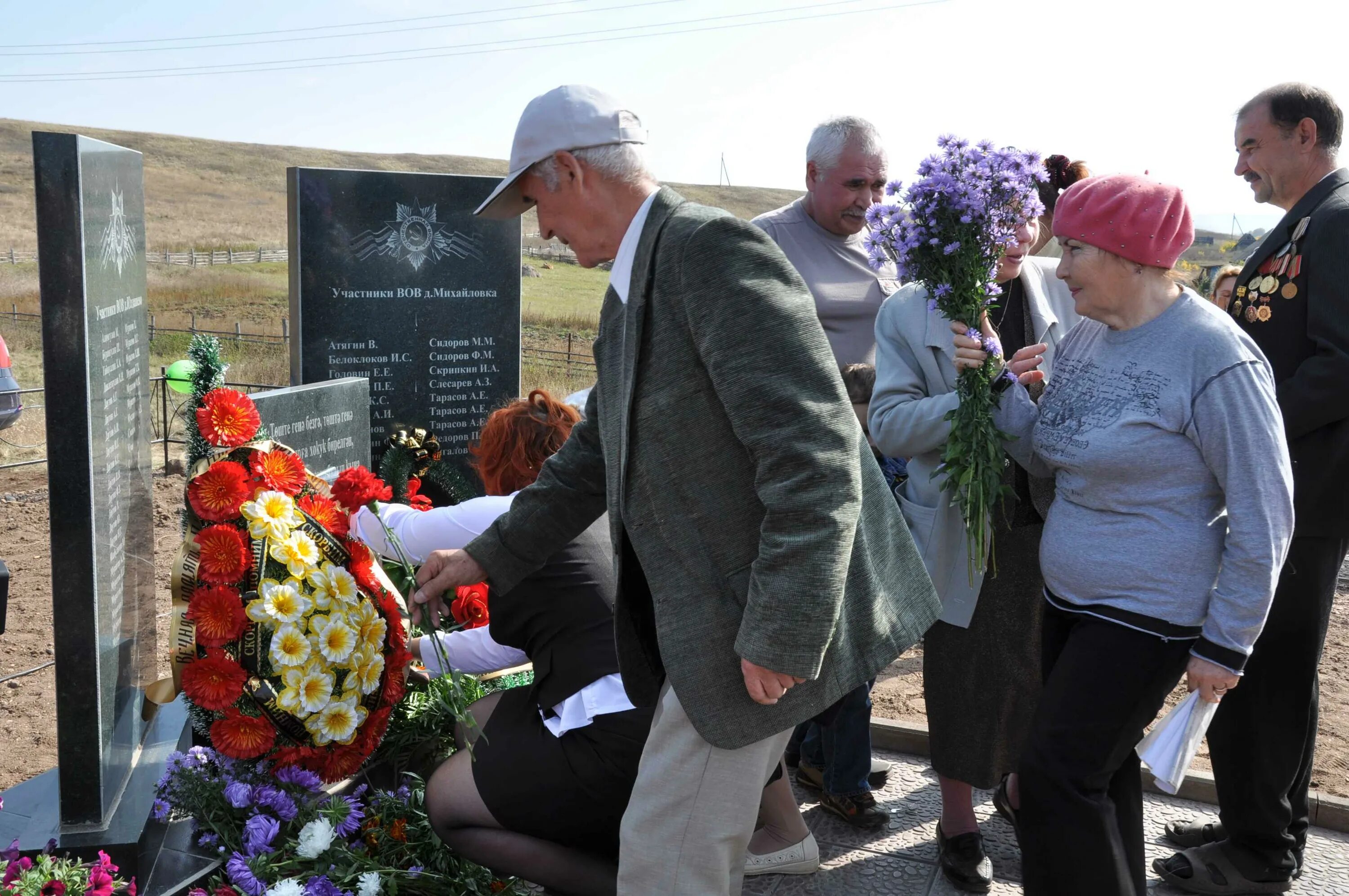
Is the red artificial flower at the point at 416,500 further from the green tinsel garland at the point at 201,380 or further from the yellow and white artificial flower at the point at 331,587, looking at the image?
the yellow and white artificial flower at the point at 331,587

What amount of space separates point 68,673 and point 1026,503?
2523 millimetres

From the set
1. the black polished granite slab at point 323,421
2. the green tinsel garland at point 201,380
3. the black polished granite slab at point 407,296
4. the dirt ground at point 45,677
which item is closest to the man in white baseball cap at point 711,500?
the green tinsel garland at point 201,380

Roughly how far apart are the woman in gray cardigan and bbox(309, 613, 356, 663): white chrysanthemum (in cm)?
149

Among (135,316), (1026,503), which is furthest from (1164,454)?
(135,316)

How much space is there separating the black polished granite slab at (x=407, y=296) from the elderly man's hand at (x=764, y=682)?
377 cm

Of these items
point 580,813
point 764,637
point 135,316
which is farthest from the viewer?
point 135,316

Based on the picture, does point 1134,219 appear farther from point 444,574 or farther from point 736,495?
point 444,574

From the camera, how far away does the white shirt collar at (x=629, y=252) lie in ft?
5.98

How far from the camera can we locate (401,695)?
2.99m

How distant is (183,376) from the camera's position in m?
3.56

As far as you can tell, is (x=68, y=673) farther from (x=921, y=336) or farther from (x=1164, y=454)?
(x=1164, y=454)

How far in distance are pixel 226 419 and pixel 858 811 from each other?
2192 mm

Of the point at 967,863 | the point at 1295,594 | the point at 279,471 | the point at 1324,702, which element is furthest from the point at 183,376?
the point at 1324,702

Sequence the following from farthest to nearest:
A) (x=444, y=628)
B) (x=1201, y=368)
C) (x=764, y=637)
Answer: (x=444, y=628) → (x=1201, y=368) → (x=764, y=637)
